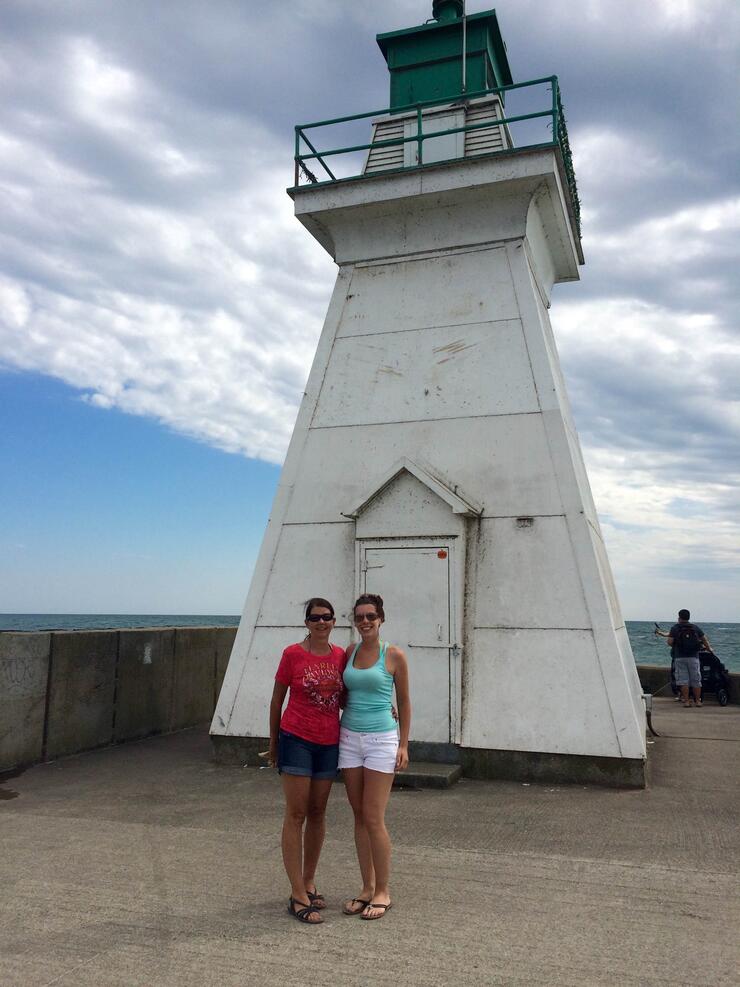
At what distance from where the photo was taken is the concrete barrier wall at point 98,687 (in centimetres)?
838

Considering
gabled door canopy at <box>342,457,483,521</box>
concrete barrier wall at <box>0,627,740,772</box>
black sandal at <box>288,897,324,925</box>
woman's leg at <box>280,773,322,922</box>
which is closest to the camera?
black sandal at <box>288,897,324,925</box>

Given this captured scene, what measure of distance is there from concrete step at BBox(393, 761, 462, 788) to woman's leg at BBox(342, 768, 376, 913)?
2865 millimetres

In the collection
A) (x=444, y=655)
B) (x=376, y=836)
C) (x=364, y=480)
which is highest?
(x=364, y=480)

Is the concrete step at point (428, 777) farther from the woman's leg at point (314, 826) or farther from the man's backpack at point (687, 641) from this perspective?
the man's backpack at point (687, 641)

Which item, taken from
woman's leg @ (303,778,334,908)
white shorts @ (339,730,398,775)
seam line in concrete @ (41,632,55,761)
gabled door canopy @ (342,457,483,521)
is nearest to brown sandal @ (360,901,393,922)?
woman's leg @ (303,778,334,908)

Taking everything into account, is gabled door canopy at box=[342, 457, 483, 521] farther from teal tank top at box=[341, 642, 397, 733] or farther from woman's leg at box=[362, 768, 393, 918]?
woman's leg at box=[362, 768, 393, 918]

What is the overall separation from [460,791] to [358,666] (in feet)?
10.7

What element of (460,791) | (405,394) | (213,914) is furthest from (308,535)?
(213,914)

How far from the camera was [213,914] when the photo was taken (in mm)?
4223

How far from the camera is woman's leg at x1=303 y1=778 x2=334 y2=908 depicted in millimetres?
4368

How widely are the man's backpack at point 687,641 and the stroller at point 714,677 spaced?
2.58ft

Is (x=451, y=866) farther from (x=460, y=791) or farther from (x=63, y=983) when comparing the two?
(x=63, y=983)

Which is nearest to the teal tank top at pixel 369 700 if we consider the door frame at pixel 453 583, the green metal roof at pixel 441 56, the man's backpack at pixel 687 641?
the door frame at pixel 453 583

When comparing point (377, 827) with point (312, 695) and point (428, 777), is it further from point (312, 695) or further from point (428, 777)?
point (428, 777)
